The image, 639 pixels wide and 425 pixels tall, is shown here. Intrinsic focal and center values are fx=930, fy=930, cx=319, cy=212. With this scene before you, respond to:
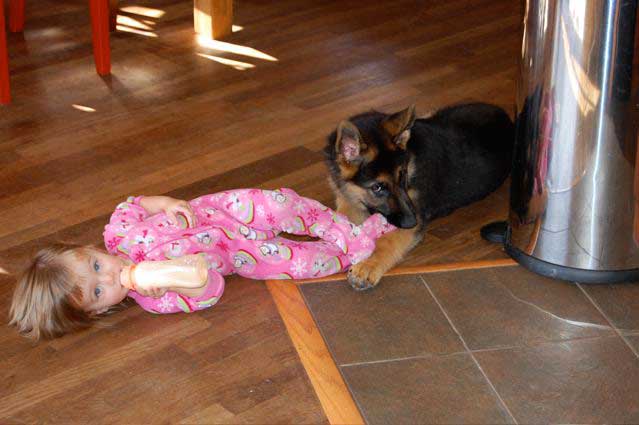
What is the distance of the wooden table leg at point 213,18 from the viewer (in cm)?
473

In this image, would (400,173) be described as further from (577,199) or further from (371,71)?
(371,71)

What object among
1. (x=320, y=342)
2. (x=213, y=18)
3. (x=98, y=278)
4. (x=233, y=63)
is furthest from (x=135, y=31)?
(x=320, y=342)

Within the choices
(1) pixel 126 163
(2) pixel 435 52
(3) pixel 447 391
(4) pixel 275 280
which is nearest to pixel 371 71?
(2) pixel 435 52

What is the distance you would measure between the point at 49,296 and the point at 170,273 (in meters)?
0.33

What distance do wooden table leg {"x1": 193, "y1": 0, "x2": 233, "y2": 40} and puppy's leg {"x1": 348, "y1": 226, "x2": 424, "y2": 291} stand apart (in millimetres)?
2183

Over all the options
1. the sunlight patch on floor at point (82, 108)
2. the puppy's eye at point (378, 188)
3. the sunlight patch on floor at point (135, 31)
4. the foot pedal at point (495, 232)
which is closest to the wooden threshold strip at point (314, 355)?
the puppy's eye at point (378, 188)

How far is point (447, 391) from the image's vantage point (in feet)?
7.90

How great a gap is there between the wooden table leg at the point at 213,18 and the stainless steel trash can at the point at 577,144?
229 centimetres

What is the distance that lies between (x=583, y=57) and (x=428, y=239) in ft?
2.75

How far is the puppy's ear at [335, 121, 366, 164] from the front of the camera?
2865 mm

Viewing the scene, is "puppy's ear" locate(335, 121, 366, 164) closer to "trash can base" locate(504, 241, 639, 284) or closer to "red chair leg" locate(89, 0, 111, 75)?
"trash can base" locate(504, 241, 639, 284)

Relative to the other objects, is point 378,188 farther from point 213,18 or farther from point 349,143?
point 213,18

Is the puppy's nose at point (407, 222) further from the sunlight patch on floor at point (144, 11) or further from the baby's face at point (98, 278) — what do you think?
the sunlight patch on floor at point (144, 11)

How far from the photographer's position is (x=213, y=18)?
4.75m
